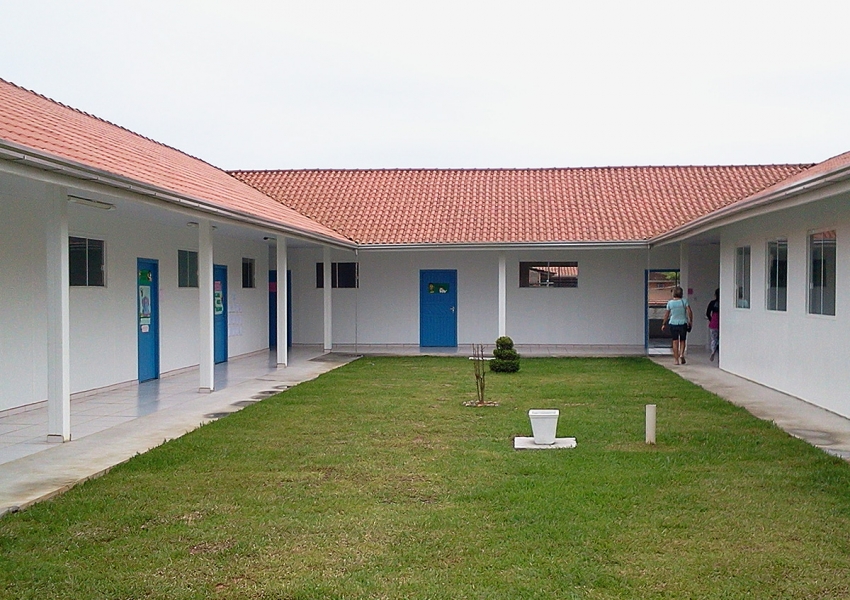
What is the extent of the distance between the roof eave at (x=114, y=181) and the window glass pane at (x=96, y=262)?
2.10m

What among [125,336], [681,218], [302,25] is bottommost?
[125,336]

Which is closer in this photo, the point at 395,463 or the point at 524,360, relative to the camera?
the point at 395,463

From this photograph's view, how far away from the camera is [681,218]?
2191 cm

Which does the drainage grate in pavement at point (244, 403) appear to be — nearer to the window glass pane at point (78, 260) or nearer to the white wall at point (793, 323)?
the window glass pane at point (78, 260)

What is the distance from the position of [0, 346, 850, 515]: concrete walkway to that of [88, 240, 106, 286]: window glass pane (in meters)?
1.75

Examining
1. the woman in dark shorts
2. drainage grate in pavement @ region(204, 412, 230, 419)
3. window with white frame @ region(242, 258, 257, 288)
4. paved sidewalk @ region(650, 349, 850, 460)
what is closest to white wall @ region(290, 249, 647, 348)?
window with white frame @ region(242, 258, 257, 288)

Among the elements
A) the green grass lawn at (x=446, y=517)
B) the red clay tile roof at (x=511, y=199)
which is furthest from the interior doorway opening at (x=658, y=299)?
the green grass lawn at (x=446, y=517)

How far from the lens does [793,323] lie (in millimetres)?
12492

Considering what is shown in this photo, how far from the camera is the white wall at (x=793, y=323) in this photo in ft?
35.4

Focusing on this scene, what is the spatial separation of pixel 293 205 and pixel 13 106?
1291cm

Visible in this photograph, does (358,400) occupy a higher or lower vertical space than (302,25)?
lower

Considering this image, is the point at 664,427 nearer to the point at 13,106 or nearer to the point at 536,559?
the point at 536,559

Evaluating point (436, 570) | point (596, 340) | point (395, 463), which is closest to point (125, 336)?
point (395, 463)

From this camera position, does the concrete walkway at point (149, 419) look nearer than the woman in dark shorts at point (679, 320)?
Yes
